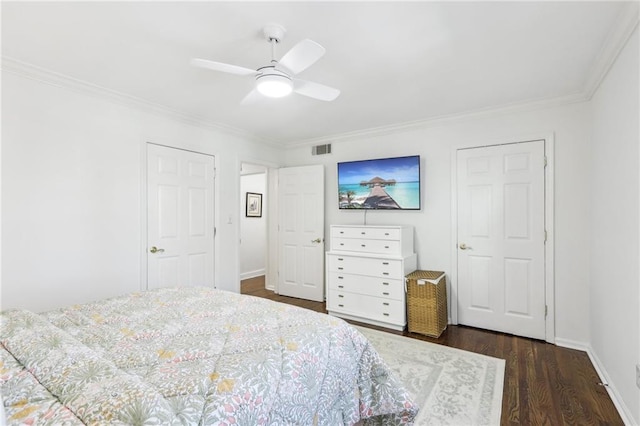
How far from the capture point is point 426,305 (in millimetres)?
3227

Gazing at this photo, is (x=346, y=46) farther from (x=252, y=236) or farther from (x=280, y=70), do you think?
(x=252, y=236)

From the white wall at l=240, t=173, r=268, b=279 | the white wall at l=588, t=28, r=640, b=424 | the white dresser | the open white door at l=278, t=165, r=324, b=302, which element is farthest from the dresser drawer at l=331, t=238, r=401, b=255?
the white wall at l=240, t=173, r=268, b=279

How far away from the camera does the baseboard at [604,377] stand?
1875 millimetres

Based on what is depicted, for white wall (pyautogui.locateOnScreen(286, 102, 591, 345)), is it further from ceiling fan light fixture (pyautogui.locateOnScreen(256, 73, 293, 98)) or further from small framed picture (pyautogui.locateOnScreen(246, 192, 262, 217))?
small framed picture (pyautogui.locateOnScreen(246, 192, 262, 217))

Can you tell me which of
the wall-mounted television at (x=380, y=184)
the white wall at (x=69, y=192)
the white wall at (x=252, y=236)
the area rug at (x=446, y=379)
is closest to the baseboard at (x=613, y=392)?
the area rug at (x=446, y=379)

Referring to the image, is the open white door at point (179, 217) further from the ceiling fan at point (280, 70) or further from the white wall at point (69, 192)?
the ceiling fan at point (280, 70)

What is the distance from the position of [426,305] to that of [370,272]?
0.68 m

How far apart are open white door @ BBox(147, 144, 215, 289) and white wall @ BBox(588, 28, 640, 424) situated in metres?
3.66

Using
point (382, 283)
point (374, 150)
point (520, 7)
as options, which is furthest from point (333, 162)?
point (520, 7)

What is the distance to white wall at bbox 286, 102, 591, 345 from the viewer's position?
9.66 ft

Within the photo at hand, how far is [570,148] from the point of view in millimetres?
2984

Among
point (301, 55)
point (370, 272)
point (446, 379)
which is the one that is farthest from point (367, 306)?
point (301, 55)

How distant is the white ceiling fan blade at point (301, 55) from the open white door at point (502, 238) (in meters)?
2.42

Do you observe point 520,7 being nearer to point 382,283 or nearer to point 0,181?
point 382,283
